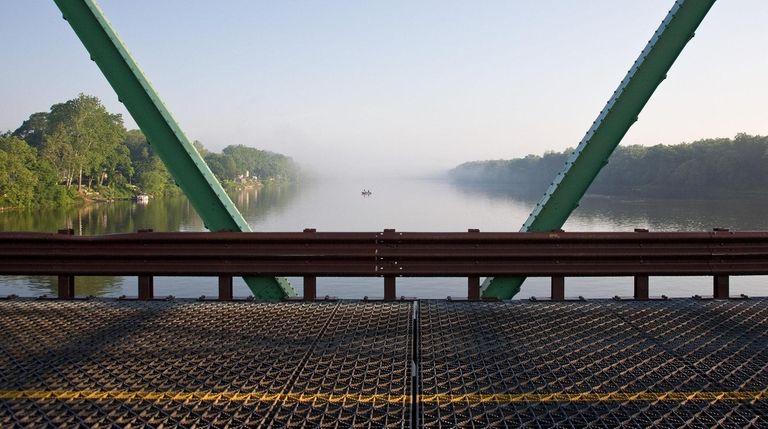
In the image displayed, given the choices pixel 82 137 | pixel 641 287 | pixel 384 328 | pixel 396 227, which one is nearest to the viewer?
pixel 384 328

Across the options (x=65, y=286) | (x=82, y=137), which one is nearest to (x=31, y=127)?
(x=82, y=137)

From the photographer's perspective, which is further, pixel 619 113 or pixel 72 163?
pixel 72 163

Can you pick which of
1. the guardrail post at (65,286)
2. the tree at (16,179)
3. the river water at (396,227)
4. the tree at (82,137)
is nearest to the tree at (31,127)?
the tree at (82,137)

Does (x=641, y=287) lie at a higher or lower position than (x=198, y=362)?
higher

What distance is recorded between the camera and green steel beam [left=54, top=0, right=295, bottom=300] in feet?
18.1

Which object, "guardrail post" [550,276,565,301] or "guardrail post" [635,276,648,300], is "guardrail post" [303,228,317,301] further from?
"guardrail post" [635,276,648,300]

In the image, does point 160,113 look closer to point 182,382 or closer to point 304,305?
point 304,305

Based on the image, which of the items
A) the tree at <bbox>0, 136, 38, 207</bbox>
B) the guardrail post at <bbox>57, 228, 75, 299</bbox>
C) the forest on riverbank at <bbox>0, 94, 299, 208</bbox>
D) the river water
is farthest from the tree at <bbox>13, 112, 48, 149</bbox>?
the guardrail post at <bbox>57, 228, 75, 299</bbox>

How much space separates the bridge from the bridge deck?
2 cm

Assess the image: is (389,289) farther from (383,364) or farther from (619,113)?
(619,113)

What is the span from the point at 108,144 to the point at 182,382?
356 ft

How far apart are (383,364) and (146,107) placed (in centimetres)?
316

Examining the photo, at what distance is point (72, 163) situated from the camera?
91812 mm

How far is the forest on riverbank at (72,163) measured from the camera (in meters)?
71.8
